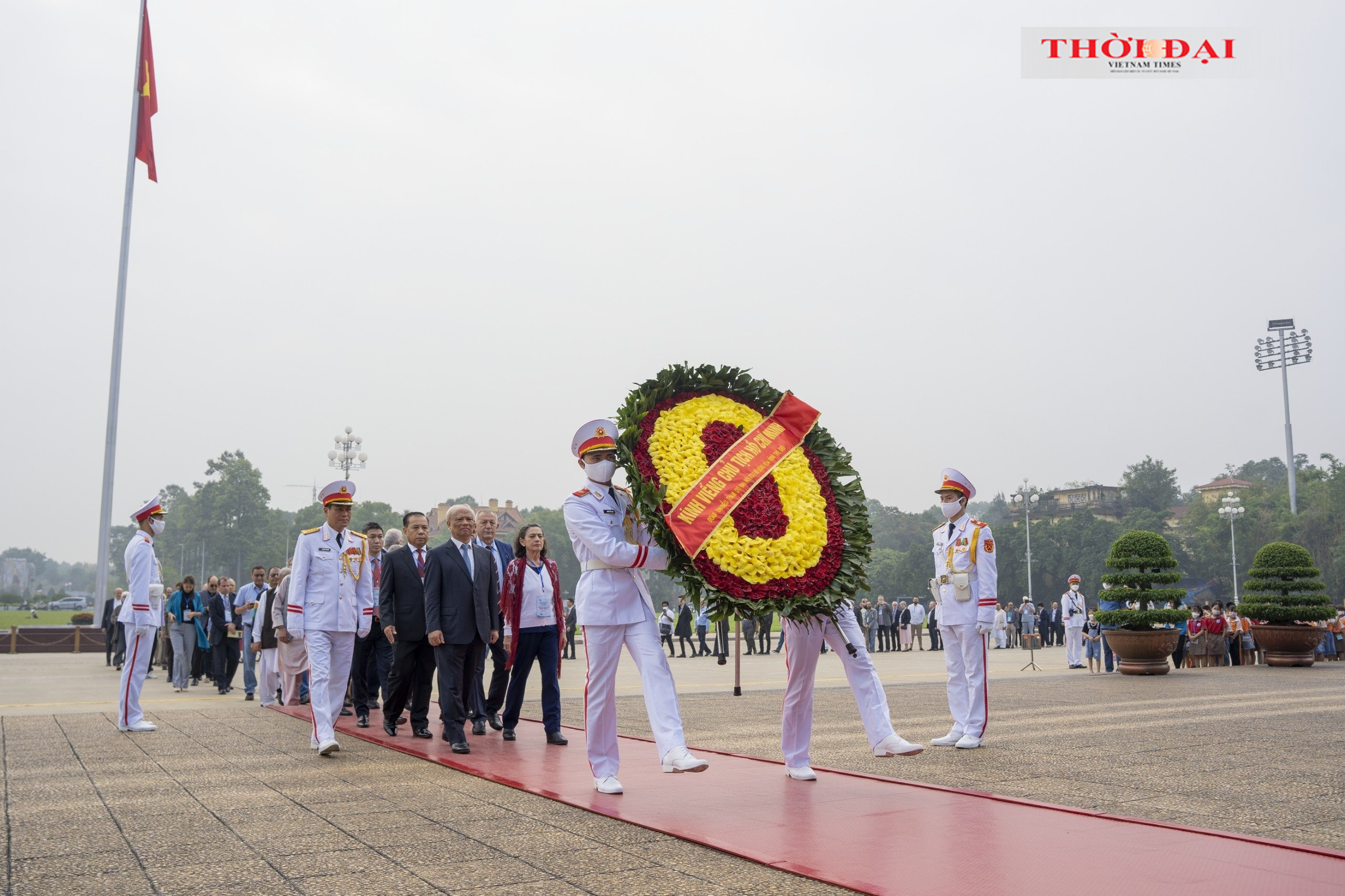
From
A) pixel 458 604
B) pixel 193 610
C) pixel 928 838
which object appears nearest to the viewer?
pixel 928 838

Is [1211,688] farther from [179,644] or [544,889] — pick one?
[179,644]

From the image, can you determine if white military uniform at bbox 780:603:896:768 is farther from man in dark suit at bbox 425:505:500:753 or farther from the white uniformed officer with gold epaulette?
the white uniformed officer with gold epaulette

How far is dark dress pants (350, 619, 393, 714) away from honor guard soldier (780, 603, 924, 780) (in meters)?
5.70

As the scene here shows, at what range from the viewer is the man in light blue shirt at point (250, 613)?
14.3 meters

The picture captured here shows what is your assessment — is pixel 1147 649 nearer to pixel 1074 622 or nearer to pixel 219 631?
pixel 1074 622

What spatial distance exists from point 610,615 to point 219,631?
12.3m

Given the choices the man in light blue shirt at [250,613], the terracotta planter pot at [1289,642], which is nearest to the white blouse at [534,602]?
the man in light blue shirt at [250,613]

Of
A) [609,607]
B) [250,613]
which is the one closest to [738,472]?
[609,607]

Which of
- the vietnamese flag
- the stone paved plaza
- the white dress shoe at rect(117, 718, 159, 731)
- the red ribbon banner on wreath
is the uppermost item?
the vietnamese flag

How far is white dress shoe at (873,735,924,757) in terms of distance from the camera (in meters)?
5.98

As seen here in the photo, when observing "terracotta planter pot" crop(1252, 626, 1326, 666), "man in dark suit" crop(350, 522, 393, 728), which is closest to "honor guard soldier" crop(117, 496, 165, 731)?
"man in dark suit" crop(350, 522, 393, 728)

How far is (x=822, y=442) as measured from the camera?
6535 millimetres

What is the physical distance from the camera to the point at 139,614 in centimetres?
978

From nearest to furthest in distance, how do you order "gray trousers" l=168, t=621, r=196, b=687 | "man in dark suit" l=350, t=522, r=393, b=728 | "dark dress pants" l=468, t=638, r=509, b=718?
1. "dark dress pants" l=468, t=638, r=509, b=718
2. "man in dark suit" l=350, t=522, r=393, b=728
3. "gray trousers" l=168, t=621, r=196, b=687
